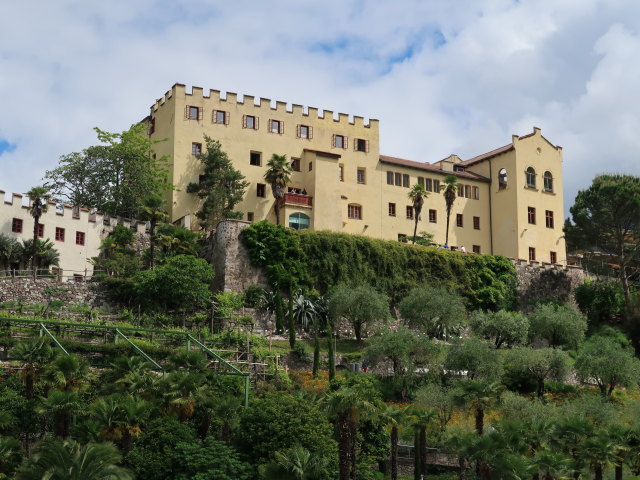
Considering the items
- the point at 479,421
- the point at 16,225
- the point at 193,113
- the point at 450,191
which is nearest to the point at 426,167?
the point at 450,191

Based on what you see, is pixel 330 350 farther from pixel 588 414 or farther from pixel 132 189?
pixel 132 189

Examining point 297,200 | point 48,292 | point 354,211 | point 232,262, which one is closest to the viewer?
point 48,292

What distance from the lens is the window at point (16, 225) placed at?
5938cm

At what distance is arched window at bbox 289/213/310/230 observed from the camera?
66.6 m

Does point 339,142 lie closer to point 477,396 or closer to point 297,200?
point 297,200

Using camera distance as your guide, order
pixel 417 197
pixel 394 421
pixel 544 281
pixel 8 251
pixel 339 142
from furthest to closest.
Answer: pixel 339 142 → pixel 417 197 → pixel 544 281 → pixel 8 251 → pixel 394 421

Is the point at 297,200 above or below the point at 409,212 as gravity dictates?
below

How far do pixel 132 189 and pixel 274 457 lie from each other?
3458cm

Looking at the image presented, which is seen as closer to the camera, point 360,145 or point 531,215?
point 360,145

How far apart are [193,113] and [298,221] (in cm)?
1146

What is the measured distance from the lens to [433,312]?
187 feet

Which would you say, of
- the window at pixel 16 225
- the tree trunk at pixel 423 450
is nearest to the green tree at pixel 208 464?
the tree trunk at pixel 423 450

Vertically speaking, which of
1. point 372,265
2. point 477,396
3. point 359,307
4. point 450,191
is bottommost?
point 477,396

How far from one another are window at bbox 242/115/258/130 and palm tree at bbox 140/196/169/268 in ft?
35.7
